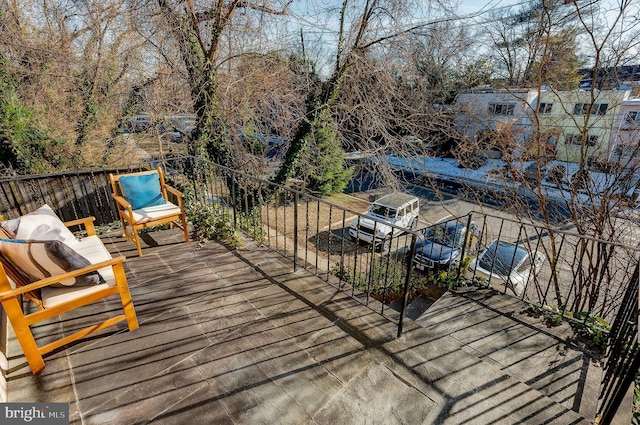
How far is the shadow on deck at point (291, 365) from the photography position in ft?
5.92

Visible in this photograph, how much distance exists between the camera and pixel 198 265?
3.26 metres

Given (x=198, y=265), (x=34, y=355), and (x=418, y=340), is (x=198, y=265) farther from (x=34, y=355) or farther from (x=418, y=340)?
(x=418, y=340)

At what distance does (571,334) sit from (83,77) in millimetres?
10804

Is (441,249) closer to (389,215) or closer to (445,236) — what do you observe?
(445,236)

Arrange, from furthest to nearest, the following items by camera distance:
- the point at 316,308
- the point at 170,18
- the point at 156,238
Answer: the point at 170,18 < the point at 156,238 < the point at 316,308

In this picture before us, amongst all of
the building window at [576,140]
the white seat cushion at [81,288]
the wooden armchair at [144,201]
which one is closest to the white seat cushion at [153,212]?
the wooden armchair at [144,201]

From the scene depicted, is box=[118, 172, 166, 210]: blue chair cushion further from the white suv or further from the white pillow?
the white suv

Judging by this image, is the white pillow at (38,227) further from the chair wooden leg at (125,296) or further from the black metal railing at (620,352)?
the black metal railing at (620,352)

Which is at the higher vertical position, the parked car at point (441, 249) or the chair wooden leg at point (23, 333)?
the chair wooden leg at point (23, 333)

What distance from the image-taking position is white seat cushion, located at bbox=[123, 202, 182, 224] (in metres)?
3.35

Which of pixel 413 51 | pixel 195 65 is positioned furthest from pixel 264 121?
pixel 413 51

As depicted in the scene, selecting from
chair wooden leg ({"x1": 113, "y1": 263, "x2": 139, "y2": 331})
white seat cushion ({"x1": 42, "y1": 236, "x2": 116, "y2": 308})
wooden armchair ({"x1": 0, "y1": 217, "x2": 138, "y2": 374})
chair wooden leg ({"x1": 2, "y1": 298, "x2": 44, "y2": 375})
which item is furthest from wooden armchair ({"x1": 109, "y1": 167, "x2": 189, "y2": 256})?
chair wooden leg ({"x1": 2, "y1": 298, "x2": 44, "y2": 375})

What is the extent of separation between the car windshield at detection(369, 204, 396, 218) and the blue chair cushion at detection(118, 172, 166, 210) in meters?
7.54

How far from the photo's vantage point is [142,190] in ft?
11.7
